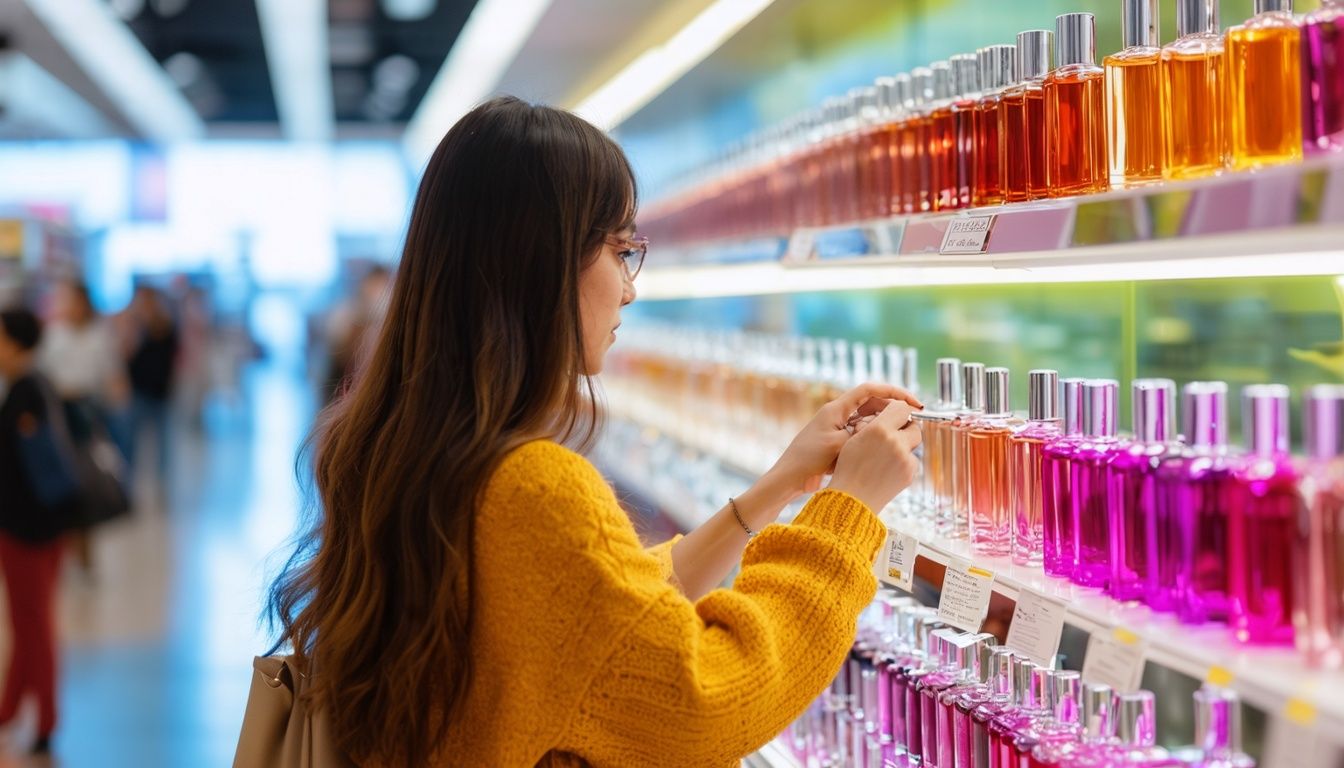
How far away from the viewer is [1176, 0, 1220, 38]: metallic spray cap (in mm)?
1390

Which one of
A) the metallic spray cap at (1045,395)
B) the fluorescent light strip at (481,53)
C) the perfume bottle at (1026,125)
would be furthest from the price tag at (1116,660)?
the fluorescent light strip at (481,53)

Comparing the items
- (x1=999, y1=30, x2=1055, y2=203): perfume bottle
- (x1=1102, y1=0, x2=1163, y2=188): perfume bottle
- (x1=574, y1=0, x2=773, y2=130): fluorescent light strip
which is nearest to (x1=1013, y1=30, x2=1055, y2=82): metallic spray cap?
(x1=999, y1=30, x2=1055, y2=203): perfume bottle

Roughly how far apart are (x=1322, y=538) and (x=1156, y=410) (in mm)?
260

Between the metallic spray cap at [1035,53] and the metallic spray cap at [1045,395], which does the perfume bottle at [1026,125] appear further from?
the metallic spray cap at [1045,395]

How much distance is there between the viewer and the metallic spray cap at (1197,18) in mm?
1390

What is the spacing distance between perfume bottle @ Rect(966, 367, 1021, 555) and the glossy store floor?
1010mm

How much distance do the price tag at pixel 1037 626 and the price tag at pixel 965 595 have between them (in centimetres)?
7

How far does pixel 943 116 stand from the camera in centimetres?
195

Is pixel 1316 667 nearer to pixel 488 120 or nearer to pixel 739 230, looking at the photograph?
pixel 488 120

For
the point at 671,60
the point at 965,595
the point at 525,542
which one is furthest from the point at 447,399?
the point at 671,60

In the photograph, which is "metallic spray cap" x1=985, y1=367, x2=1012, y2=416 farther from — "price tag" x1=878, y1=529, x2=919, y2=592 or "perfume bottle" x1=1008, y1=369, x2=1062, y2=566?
"price tag" x1=878, y1=529, x2=919, y2=592

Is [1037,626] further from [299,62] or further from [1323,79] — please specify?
[299,62]

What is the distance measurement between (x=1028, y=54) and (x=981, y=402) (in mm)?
466

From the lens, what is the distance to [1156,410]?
4.46ft
